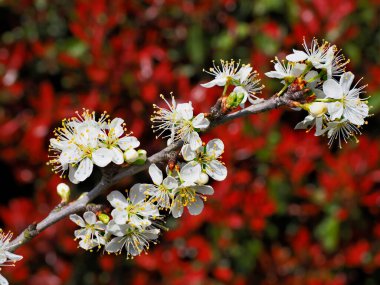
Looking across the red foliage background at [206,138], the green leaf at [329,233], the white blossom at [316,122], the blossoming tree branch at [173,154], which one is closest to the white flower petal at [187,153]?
the blossoming tree branch at [173,154]

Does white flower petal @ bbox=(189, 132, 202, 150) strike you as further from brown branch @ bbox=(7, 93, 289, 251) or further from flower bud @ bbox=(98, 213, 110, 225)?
flower bud @ bbox=(98, 213, 110, 225)

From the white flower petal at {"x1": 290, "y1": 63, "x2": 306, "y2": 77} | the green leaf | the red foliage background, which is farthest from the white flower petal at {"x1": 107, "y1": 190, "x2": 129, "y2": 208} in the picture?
the green leaf

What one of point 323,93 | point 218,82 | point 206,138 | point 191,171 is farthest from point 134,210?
point 206,138

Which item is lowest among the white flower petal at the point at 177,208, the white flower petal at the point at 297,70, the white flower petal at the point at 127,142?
the white flower petal at the point at 177,208

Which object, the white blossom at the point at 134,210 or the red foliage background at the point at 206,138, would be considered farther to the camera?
the red foliage background at the point at 206,138

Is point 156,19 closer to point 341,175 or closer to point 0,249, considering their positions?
point 341,175

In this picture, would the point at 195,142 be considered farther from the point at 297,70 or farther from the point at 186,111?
the point at 297,70

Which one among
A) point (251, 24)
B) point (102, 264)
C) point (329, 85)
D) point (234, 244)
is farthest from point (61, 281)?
point (329, 85)

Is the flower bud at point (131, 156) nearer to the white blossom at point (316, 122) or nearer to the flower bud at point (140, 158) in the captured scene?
the flower bud at point (140, 158)
